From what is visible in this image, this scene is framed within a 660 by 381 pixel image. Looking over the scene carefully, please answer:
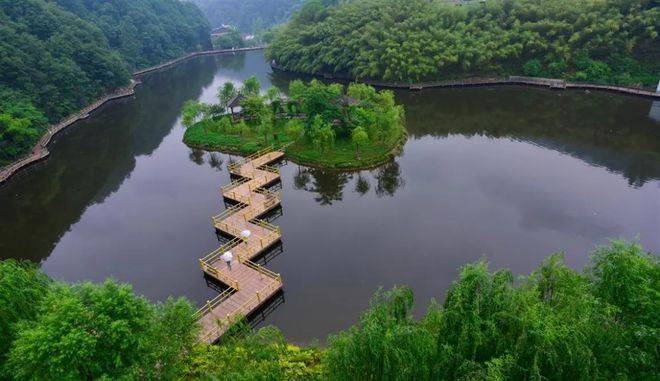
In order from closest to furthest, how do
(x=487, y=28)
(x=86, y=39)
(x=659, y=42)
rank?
1. (x=659, y=42)
2. (x=487, y=28)
3. (x=86, y=39)

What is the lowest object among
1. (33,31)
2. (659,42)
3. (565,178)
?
(565,178)

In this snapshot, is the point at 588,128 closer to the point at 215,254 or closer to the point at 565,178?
the point at 565,178

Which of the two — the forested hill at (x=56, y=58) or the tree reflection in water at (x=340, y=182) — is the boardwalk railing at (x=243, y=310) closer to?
the tree reflection in water at (x=340, y=182)

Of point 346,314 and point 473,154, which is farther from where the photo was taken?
point 473,154

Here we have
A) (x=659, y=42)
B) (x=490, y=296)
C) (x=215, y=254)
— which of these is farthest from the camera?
(x=659, y=42)

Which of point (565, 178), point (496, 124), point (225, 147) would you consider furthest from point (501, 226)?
point (225, 147)

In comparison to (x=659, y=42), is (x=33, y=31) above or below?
above

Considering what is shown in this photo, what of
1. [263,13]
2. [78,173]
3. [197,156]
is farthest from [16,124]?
[263,13]

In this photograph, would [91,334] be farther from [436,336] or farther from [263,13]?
[263,13]
